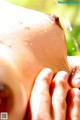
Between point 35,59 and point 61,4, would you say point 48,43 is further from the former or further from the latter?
point 61,4

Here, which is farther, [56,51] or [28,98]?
[56,51]

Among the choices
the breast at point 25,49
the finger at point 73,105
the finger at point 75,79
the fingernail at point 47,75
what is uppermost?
the breast at point 25,49

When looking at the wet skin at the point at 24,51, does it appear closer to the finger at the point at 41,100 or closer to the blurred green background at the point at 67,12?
the finger at the point at 41,100

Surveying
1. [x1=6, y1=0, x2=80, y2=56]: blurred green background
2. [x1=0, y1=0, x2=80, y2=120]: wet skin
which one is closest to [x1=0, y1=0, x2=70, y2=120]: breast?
[x1=0, y1=0, x2=80, y2=120]: wet skin

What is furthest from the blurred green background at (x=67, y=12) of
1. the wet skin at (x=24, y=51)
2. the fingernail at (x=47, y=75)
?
the fingernail at (x=47, y=75)

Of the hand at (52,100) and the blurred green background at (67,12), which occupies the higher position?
the blurred green background at (67,12)

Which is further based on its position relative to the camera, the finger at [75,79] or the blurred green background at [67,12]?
the blurred green background at [67,12]

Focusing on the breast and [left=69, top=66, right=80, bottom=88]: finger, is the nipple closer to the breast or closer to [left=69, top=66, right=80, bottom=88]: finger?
the breast

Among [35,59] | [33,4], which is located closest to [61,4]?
[33,4]

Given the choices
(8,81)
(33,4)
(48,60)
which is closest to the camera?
(8,81)
